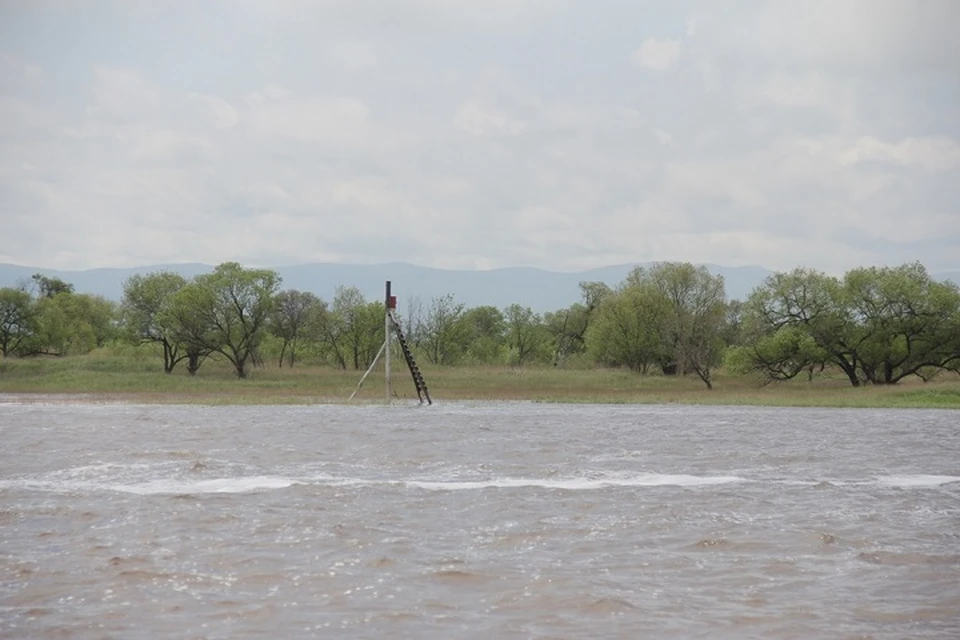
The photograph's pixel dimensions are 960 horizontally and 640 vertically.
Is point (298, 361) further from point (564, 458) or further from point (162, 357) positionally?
point (564, 458)

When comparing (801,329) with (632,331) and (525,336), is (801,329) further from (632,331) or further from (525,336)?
(525,336)

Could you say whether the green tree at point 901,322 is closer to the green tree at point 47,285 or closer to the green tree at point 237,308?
the green tree at point 237,308

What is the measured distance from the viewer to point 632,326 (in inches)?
3268

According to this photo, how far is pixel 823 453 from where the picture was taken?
25812 millimetres

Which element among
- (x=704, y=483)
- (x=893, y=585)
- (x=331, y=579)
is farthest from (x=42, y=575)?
(x=704, y=483)

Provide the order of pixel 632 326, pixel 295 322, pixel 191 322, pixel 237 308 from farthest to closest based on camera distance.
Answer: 1. pixel 295 322
2. pixel 632 326
3. pixel 237 308
4. pixel 191 322

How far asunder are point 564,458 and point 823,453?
7013 millimetres

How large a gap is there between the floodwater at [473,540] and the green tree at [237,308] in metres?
46.7

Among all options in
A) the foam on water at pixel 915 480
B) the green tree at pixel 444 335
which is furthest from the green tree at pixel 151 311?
the foam on water at pixel 915 480

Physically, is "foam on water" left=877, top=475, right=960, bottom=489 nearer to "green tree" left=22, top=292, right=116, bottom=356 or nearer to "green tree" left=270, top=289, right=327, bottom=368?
"green tree" left=270, top=289, right=327, bottom=368

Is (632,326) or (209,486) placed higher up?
(632,326)

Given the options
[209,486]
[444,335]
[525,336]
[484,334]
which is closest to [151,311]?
[444,335]

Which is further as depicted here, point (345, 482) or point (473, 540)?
point (345, 482)

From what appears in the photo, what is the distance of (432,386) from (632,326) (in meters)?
24.4
